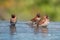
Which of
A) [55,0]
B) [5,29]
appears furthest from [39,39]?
[55,0]

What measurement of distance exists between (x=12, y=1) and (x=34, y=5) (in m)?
0.71

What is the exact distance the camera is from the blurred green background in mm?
8750

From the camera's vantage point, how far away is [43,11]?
29.0 ft

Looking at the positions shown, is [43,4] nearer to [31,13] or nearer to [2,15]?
[31,13]

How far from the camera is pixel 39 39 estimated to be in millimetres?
4793

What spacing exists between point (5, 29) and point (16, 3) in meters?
3.66

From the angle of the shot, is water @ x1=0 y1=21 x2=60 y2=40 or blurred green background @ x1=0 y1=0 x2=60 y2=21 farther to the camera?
blurred green background @ x1=0 y1=0 x2=60 y2=21

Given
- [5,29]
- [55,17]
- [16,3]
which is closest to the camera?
[5,29]

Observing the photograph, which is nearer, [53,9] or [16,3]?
[53,9]

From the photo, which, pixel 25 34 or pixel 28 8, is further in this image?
pixel 28 8

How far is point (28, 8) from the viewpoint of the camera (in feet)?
29.6

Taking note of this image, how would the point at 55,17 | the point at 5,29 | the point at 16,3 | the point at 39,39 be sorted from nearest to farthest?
the point at 39,39 < the point at 5,29 < the point at 55,17 < the point at 16,3

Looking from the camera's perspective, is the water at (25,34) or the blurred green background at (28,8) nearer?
the water at (25,34)

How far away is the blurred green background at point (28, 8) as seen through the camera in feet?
28.7
